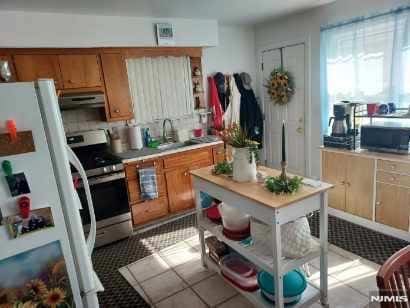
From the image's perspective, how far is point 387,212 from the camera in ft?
9.20

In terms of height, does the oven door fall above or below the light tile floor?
above

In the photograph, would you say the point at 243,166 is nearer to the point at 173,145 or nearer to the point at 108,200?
the point at 108,200

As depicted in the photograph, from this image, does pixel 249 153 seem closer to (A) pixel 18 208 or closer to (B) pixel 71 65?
(A) pixel 18 208

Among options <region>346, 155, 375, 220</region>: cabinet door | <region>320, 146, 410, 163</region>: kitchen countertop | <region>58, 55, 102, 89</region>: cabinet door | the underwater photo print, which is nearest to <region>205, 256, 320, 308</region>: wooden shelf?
the underwater photo print

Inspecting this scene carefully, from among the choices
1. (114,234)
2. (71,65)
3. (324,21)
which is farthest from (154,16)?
(114,234)

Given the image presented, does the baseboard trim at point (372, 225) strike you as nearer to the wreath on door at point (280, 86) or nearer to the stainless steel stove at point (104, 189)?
the wreath on door at point (280, 86)

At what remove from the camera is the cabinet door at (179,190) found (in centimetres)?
359

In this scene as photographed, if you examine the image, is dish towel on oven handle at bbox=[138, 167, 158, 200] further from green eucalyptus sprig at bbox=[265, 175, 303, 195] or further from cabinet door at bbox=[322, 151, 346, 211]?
cabinet door at bbox=[322, 151, 346, 211]

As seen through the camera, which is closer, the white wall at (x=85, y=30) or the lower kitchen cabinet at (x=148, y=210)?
the white wall at (x=85, y=30)

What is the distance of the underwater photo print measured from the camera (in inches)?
47.3

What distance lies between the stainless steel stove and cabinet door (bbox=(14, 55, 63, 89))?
639 millimetres

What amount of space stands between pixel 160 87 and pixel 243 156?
2.26 meters

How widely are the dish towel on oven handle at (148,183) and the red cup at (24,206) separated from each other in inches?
82.7

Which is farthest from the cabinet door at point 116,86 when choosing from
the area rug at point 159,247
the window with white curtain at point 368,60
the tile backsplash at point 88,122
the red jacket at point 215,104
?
the window with white curtain at point 368,60
